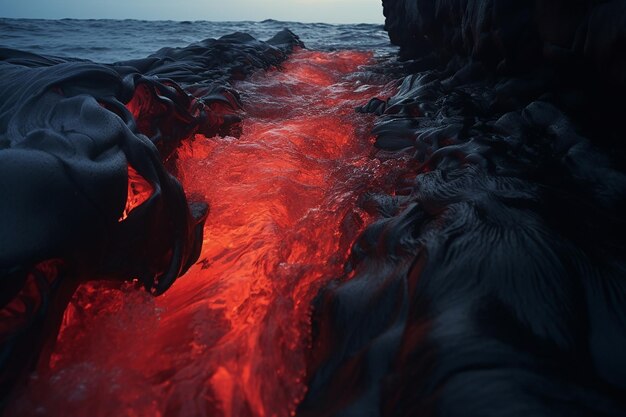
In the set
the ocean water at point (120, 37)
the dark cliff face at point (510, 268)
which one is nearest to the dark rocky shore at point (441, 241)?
the dark cliff face at point (510, 268)

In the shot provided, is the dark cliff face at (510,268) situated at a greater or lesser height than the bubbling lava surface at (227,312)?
greater

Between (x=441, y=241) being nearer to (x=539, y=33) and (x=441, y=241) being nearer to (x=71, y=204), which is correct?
(x=71, y=204)

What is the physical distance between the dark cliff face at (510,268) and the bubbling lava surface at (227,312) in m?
0.14

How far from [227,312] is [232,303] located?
0.05 metres

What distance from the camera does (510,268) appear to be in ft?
3.05

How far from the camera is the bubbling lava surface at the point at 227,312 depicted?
95 cm

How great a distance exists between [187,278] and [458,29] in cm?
381

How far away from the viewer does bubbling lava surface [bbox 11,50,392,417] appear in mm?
954

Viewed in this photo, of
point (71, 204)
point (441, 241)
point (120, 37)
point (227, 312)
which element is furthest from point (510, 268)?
point (120, 37)

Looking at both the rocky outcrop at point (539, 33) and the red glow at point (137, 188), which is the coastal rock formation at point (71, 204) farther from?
the rocky outcrop at point (539, 33)

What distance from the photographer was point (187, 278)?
1443 mm

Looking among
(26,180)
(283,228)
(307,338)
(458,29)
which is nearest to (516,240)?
(307,338)

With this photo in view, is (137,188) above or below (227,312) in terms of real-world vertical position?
above

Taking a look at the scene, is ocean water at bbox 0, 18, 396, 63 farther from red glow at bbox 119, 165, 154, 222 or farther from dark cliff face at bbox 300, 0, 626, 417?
dark cliff face at bbox 300, 0, 626, 417
